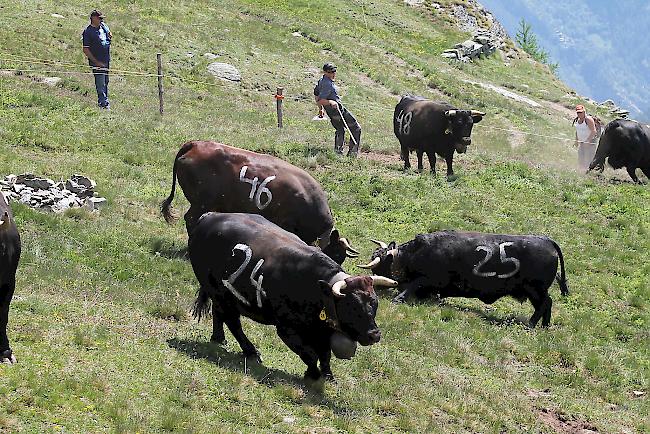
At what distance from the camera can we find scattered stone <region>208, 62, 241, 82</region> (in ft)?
107

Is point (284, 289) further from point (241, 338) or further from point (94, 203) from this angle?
point (94, 203)

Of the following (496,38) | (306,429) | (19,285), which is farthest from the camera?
(496,38)

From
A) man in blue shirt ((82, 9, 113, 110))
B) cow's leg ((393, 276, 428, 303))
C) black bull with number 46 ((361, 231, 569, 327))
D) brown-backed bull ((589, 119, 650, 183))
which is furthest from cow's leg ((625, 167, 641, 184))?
man in blue shirt ((82, 9, 113, 110))

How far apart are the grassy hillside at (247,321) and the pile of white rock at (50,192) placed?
1.28 ft

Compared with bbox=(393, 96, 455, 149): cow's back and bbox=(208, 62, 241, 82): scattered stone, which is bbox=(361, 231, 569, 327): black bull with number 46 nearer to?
bbox=(393, 96, 455, 149): cow's back

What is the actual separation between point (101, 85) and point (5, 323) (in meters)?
15.6

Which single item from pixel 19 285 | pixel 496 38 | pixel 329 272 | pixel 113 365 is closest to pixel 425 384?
pixel 329 272

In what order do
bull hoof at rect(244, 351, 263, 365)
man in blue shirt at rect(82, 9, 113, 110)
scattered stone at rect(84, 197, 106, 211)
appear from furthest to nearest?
man in blue shirt at rect(82, 9, 113, 110)
scattered stone at rect(84, 197, 106, 211)
bull hoof at rect(244, 351, 263, 365)

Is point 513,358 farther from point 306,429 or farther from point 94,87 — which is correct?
point 94,87

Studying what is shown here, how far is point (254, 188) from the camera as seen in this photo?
1484cm

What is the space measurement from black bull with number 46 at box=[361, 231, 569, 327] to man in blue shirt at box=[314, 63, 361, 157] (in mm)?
8001

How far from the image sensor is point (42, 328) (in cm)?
1066

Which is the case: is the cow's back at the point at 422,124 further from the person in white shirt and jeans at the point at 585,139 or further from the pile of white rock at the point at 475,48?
the pile of white rock at the point at 475,48

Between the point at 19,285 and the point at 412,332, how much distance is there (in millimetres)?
5598
